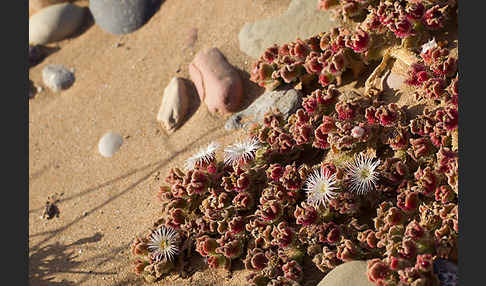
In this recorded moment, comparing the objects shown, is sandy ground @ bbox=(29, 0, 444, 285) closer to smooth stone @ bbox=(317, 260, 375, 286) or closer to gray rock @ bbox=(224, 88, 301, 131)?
gray rock @ bbox=(224, 88, 301, 131)

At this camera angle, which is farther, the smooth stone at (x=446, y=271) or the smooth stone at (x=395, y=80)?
the smooth stone at (x=395, y=80)

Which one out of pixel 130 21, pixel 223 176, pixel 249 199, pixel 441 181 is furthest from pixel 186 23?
pixel 441 181

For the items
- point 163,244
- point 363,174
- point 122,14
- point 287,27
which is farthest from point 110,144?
point 363,174

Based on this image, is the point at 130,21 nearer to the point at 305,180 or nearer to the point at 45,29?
the point at 45,29

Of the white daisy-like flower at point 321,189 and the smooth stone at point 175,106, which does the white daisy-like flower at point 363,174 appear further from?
the smooth stone at point 175,106

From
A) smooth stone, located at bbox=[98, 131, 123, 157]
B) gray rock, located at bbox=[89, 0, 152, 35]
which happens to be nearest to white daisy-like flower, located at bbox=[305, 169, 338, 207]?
smooth stone, located at bbox=[98, 131, 123, 157]

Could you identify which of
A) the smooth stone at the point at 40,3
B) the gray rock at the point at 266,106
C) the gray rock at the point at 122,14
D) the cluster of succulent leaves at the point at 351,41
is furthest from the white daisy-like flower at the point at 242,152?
the smooth stone at the point at 40,3
